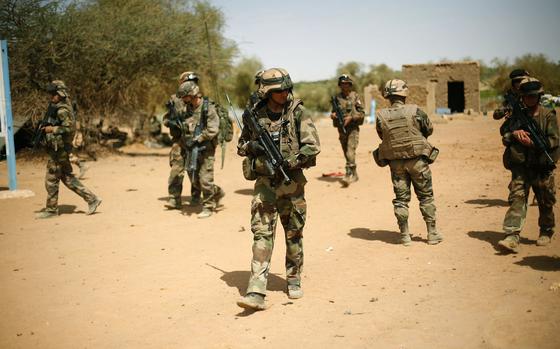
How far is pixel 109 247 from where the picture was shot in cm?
734

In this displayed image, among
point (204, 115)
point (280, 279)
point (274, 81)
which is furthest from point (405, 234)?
point (204, 115)

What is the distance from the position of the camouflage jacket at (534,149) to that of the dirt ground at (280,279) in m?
1.04

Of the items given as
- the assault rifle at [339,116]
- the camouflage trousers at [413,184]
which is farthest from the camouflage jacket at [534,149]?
the assault rifle at [339,116]

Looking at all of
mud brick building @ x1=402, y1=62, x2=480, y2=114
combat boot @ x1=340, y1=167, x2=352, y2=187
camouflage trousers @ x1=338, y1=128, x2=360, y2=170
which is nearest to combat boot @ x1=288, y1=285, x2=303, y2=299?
combat boot @ x1=340, y1=167, x2=352, y2=187

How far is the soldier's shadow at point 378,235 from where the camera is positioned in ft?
23.3

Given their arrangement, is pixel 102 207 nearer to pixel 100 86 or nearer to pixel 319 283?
pixel 319 283

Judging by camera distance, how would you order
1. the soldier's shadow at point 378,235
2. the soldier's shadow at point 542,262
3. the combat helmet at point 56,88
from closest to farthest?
1. the soldier's shadow at point 542,262
2. the soldier's shadow at point 378,235
3. the combat helmet at point 56,88

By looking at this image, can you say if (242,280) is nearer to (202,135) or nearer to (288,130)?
(288,130)

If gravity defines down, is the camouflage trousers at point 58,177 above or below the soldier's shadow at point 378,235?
above

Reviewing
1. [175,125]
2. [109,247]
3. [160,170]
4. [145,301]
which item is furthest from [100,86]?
[145,301]

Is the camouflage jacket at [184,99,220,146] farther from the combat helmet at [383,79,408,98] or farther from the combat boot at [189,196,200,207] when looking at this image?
the combat helmet at [383,79,408,98]

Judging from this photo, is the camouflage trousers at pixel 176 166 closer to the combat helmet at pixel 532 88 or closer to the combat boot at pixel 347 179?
the combat boot at pixel 347 179

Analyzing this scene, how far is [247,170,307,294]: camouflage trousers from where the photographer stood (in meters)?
4.89

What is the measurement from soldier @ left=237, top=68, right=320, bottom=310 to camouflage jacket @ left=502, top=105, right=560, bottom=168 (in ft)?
8.57
